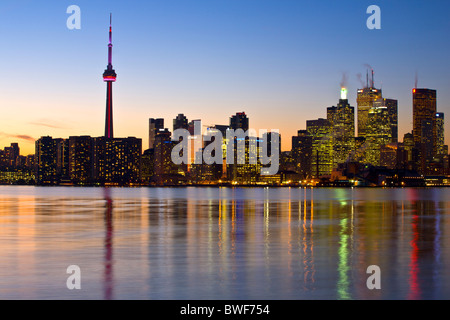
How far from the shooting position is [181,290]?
2020cm

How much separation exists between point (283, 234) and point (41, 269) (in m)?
21.2

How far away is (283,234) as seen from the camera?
138ft

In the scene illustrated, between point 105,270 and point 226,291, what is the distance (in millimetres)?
7037

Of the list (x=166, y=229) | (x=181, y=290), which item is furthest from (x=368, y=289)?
(x=166, y=229)

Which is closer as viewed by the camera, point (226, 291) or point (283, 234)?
point (226, 291)
